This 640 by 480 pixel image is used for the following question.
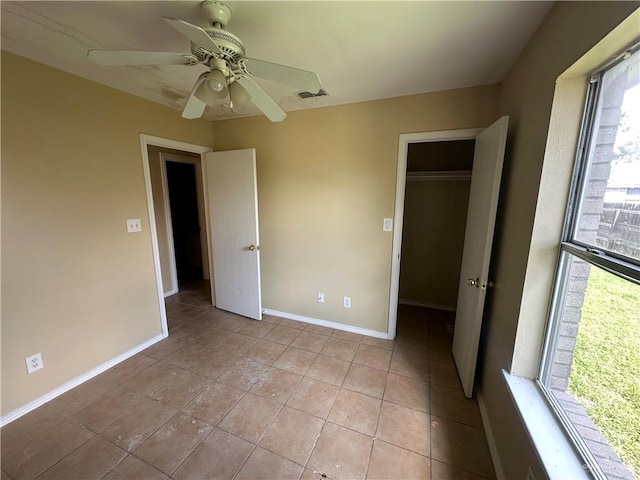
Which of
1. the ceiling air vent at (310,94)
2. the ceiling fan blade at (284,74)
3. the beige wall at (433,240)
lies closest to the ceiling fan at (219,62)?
the ceiling fan blade at (284,74)

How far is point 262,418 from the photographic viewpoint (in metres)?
Answer: 1.66

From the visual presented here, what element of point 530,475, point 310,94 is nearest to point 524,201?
point 530,475

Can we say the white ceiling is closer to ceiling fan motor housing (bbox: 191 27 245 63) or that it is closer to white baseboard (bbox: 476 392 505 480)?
ceiling fan motor housing (bbox: 191 27 245 63)

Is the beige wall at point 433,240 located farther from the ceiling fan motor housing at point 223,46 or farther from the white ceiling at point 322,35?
the ceiling fan motor housing at point 223,46

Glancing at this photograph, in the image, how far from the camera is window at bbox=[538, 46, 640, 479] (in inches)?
30.4

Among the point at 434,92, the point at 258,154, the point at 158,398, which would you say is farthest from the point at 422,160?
the point at 158,398

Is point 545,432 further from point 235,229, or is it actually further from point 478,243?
point 235,229

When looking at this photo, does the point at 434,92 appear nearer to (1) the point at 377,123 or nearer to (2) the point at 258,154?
(1) the point at 377,123

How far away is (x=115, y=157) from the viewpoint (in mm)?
2092

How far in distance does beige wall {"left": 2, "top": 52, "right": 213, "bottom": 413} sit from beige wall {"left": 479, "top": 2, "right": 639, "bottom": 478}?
9.54ft

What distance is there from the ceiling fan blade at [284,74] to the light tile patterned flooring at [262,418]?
196 cm

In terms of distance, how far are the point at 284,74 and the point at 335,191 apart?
148 cm

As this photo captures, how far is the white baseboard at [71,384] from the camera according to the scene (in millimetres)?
1637

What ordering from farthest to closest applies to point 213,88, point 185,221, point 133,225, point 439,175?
1. point 185,221
2. point 439,175
3. point 133,225
4. point 213,88
